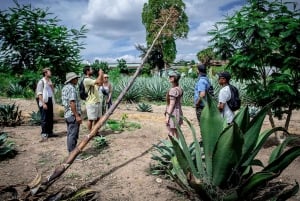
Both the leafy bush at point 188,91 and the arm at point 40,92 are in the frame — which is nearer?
the arm at point 40,92

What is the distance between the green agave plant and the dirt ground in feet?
2.17

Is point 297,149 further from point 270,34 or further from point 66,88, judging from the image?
point 66,88

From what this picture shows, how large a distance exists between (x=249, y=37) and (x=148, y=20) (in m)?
36.4

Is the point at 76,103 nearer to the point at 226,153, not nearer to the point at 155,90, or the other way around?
the point at 226,153

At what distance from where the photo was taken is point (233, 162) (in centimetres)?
352

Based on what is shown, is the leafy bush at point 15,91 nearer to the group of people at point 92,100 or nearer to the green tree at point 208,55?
the green tree at point 208,55

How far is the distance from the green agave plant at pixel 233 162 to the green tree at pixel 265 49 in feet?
8.66

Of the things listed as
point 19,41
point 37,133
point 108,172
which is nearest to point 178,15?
point 108,172

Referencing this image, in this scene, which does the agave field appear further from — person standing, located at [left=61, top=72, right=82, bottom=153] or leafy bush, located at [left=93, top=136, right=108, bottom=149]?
person standing, located at [left=61, top=72, right=82, bottom=153]

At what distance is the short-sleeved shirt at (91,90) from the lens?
281 inches

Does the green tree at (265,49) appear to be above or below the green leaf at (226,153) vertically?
above

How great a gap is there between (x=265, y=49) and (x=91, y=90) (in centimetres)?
400

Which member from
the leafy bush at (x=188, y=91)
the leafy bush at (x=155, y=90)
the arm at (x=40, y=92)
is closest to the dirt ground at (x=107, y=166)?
the arm at (x=40, y=92)

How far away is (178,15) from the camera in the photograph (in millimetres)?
5820
